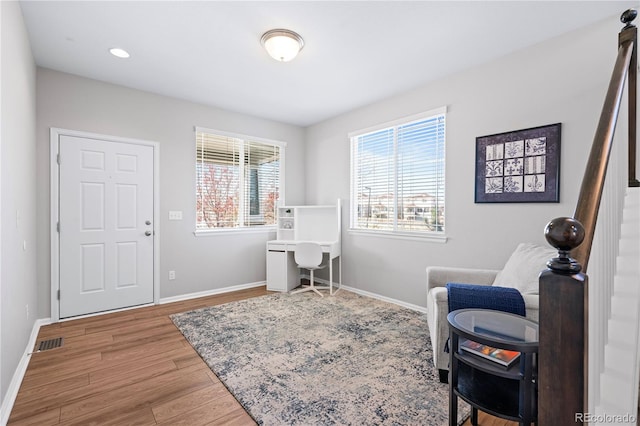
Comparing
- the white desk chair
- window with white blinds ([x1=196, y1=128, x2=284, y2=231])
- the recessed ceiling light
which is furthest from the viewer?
window with white blinds ([x1=196, y1=128, x2=284, y2=231])

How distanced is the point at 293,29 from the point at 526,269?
8.62 ft

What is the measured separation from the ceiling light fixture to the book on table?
2595mm

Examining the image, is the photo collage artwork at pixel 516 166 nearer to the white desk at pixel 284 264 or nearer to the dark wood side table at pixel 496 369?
the dark wood side table at pixel 496 369

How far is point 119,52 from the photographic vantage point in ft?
9.81

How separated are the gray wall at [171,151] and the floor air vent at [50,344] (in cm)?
60

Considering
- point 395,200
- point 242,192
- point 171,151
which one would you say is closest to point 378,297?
point 395,200

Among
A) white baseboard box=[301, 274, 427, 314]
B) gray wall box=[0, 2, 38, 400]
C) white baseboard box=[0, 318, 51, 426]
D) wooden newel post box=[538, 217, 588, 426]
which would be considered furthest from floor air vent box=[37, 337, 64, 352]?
wooden newel post box=[538, 217, 588, 426]

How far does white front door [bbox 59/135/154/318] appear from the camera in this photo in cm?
345

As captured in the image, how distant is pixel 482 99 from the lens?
3199 mm

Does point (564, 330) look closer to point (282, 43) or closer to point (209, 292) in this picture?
point (282, 43)

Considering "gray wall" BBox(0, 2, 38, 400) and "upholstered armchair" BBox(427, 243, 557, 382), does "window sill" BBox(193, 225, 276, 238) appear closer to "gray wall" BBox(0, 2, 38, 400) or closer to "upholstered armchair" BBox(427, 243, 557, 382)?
"gray wall" BBox(0, 2, 38, 400)

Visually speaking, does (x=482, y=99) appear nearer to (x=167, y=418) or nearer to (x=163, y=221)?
(x=167, y=418)

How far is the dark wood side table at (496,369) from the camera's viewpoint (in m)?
1.34

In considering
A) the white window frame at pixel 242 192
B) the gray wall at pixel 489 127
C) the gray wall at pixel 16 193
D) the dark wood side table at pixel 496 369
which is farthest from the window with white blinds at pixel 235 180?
the dark wood side table at pixel 496 369
